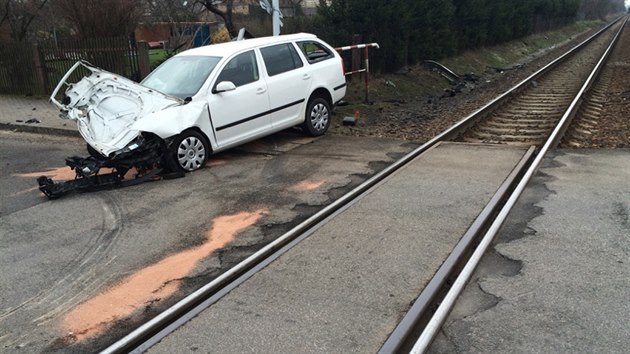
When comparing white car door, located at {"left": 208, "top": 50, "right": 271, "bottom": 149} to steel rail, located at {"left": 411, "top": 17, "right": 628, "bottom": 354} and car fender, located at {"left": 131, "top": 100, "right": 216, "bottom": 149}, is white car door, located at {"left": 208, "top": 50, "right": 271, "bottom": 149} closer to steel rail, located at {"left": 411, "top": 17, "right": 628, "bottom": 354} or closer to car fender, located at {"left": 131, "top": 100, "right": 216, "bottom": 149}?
car fender, located at {"left": 131, "top": 100, "right": 216, "bottom": 149}

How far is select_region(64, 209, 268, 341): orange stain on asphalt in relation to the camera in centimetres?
390

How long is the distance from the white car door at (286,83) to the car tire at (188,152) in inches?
59.6

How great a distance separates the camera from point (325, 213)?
5949 millimetres

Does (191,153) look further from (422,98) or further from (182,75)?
(422,98)

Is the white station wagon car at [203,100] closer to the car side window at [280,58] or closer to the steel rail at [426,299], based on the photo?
the car side window at [280,58]

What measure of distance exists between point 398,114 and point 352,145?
4222 mm

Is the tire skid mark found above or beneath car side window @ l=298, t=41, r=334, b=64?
beneath

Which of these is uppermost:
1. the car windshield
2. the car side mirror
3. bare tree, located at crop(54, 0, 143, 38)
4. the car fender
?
bare tree, located at crop(54, 0, 143, 38)

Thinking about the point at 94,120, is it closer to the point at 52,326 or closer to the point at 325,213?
the point at 325,213

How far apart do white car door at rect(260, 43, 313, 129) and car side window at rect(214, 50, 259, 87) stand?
0.25 m

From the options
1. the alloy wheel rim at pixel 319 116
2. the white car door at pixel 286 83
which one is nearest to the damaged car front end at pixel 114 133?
the white car door at pixel 286 83

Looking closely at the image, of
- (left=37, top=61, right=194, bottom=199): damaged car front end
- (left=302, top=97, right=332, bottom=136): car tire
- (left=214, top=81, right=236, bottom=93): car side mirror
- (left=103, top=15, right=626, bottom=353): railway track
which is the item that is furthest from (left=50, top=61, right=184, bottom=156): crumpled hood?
(left=103, top=15, right=626, bottom=353): railway track

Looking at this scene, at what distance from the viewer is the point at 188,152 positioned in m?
7.88

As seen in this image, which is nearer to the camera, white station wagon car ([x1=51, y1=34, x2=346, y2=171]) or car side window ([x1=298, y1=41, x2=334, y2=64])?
white station wagon car ([x1=51, y1=34, x2=346, y2=171])
